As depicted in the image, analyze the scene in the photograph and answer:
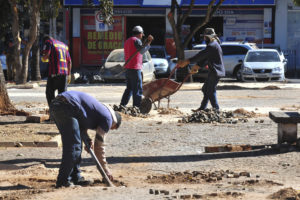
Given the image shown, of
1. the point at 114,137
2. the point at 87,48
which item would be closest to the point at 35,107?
the point at 114,137

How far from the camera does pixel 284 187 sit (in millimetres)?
7777

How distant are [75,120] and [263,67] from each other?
2124cm

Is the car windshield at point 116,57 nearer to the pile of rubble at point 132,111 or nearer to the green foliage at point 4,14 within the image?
the green foliage at point 4,14

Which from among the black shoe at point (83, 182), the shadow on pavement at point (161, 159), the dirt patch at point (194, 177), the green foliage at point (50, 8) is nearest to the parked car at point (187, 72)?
the green foliage at point (50, 8)

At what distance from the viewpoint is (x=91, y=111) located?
7.45m

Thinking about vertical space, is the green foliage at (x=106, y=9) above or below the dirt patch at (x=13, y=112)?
above

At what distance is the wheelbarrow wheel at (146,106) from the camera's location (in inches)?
598

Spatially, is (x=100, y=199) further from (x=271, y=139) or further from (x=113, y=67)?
(x=113, y=67)

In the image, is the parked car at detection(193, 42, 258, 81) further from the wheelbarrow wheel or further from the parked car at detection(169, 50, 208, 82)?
the wheelbarrow wheel

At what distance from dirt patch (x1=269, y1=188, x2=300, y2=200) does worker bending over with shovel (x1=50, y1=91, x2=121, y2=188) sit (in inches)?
72.9

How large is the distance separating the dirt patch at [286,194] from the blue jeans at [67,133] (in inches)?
85.3

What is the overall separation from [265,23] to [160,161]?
32440 mm

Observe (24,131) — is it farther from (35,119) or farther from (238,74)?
(238,74)

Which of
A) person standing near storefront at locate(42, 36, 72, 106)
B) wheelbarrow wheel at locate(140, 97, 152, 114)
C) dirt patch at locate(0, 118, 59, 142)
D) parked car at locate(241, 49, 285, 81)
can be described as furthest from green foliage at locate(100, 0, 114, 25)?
person standing near storefront at locate(42, 36, 72, 106)
